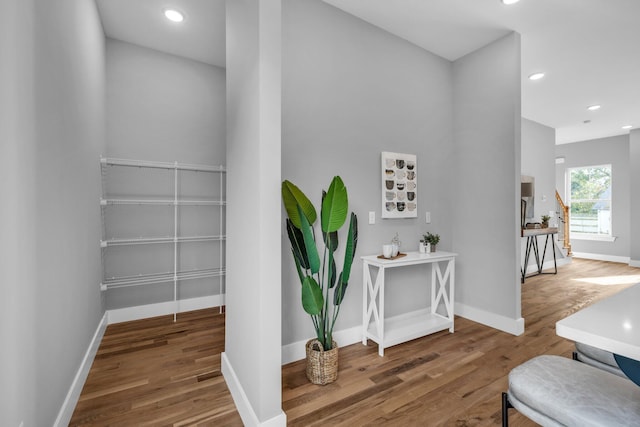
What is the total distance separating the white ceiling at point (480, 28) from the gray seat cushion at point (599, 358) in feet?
8.66

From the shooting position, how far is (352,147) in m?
2.64

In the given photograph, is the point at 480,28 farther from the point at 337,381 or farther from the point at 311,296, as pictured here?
the point at 337,381

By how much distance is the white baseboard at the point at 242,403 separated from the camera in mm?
1500

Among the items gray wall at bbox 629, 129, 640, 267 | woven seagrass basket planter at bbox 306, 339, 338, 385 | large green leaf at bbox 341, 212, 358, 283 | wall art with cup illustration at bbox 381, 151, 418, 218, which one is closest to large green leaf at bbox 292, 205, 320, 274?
large green leaf at bbox 341, 212, 358, 283

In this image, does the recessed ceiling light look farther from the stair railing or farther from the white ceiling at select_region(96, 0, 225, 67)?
the stair railing

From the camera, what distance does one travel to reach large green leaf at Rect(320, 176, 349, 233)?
1936 millimetres

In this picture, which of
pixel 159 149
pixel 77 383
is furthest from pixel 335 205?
pixel 159 149

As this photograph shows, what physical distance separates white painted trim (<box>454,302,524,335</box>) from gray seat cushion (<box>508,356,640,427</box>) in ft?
6.29

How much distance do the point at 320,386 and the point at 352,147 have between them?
1902mm

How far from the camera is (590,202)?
7082 millimetres

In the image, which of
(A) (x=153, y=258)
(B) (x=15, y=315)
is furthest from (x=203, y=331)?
(B) (x=15, y=315)

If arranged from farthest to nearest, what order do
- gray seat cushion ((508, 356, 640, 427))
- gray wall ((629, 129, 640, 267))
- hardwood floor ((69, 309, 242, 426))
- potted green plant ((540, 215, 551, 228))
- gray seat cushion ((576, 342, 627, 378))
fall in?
gray wall ((629, 129, 640, 267)) → potted green plant ((540, 215, 551, 228)) → hardwood floor ((69, 309, 242, 426)) → gray seat cushion ((576, 342, 627, 378)) → gray seat cushion ((508, 356, 640, 427))

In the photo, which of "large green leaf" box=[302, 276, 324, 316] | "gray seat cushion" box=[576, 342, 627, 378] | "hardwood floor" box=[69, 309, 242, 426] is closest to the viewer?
"gray seat cushion" box=[576, 342, 627, 378]

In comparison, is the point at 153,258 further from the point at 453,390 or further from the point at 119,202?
the point at 453,390
